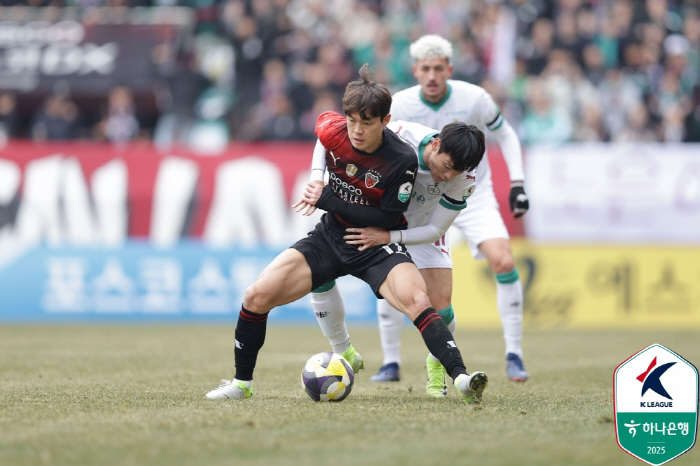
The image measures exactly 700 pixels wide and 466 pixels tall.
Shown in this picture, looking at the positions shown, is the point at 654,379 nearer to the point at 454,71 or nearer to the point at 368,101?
the point at 368,101

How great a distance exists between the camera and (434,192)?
6.07m

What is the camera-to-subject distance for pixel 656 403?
14.1ft

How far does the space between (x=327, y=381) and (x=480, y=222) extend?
259cm

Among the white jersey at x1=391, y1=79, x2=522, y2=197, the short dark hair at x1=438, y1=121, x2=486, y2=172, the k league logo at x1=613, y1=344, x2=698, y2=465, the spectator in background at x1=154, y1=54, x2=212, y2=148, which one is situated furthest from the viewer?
the spectator in background at x1=154, y1=54, x2=212, y2=148

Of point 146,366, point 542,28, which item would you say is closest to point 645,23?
point 542,28

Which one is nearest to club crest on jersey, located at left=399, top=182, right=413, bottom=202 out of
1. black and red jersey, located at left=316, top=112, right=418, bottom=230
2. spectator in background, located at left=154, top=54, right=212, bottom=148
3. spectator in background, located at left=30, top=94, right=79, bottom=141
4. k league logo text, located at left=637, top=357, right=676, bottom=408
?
black and red jersey, located at left=316, top=112, right=418, bottom=230

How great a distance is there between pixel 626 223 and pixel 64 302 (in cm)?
860

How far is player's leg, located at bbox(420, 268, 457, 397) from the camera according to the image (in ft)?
21.1

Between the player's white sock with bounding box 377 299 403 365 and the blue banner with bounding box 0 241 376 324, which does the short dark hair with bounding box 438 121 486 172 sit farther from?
the blue banner with bounding box 0 241 376 324

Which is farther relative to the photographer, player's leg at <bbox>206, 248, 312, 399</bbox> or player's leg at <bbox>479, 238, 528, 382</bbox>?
player's leg at <bbox>479, 238, 528, 382</bbox>

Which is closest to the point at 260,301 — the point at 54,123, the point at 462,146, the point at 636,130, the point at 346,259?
the point at 346,259

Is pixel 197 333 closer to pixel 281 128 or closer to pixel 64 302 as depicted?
pixel 64 302

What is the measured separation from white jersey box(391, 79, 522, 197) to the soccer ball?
247 centimetres

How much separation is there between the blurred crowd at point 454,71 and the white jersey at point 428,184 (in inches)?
377
